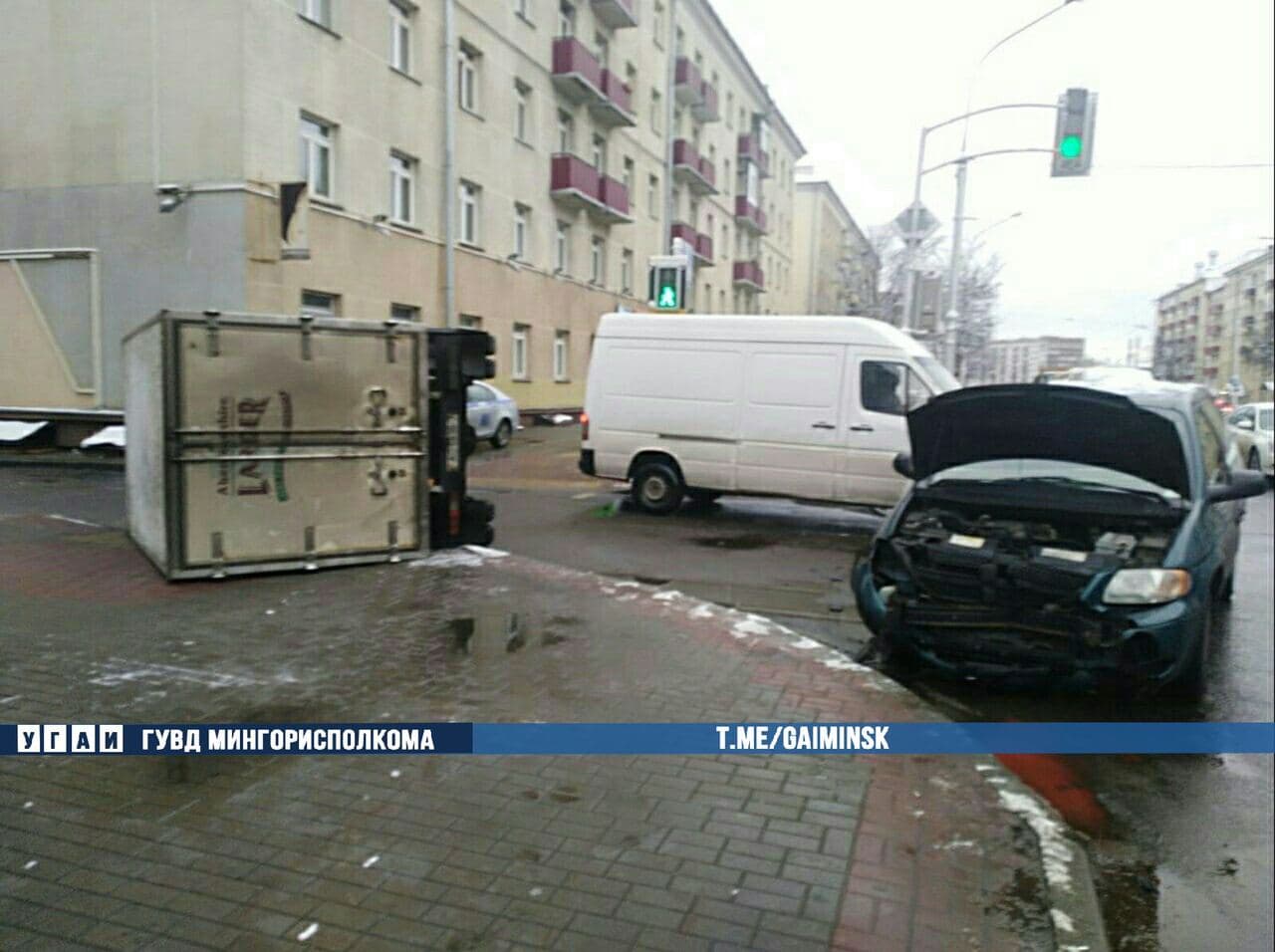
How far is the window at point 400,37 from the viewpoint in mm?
2477

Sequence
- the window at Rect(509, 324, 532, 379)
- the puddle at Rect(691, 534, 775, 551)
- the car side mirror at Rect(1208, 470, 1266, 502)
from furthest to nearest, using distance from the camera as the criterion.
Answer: the puddle at Rect(691, 534, 775, 551), the window at Rect(509, 324, 532, 379), the car side mirror at Rect(1208, 470, 1266, 502)

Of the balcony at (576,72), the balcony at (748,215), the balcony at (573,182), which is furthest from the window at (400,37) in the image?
the balcony at (748,215)

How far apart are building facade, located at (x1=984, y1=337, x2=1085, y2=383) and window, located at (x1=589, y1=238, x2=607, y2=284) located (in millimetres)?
5130

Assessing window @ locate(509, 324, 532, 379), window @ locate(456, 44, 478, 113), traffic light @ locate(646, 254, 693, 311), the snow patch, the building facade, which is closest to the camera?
window @ locate(456, 44, 478, 113)

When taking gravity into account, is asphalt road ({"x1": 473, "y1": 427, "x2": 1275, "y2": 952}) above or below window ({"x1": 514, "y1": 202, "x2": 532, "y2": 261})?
below

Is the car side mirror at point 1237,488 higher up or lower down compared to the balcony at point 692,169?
lower down

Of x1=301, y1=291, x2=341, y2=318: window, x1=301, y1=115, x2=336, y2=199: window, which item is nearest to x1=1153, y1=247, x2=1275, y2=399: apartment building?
x1=301, y1=291, x2=341, y2=318: window

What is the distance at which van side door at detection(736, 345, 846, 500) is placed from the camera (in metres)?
10.4

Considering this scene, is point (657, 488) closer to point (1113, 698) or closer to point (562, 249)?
point (562, 249)

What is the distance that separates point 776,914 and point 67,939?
1.78 metres

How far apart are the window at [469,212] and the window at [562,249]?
167 centimetres

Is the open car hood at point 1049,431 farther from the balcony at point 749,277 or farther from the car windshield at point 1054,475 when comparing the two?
the balcony at point 749,277

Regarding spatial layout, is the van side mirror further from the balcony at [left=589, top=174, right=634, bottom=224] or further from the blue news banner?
the balcony at [left=589, top=174, right=634, bottom=224]

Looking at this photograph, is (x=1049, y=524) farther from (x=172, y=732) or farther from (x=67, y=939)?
(x=67, y=939)
